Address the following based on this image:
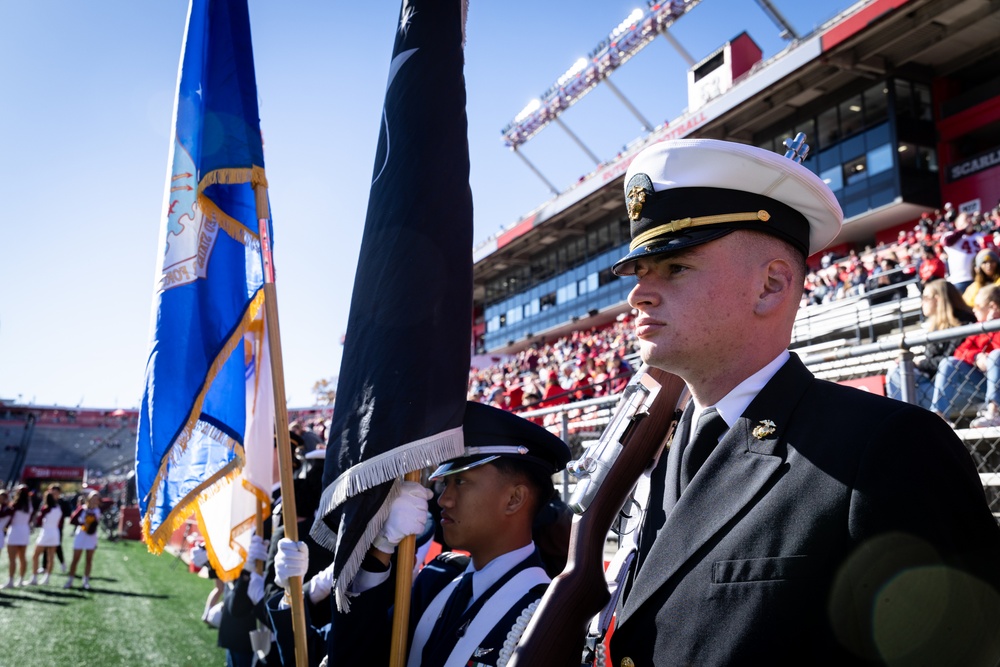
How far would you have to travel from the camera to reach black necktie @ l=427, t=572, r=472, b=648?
7.69 ft

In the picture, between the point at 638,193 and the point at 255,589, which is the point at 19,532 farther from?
the point at 638,193

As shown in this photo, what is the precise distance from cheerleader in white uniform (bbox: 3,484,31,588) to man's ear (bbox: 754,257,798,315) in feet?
47.8

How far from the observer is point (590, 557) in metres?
1.41

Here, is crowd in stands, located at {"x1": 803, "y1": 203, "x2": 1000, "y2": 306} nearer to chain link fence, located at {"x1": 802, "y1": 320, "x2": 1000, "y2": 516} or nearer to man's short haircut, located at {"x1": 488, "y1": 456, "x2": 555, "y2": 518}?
chain link fence, located at {"x1": 802, "y1": 320, "x2": 1000, "y2": 516}

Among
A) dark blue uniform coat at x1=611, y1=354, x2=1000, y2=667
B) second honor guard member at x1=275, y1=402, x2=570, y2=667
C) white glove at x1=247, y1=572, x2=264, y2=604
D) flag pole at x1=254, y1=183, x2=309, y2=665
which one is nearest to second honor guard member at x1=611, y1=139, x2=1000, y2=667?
dark blue uniform coat at x1=611, y1=354, x2=1000, y2=667

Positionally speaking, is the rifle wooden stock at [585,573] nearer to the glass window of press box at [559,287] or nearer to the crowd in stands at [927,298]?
the crowd in stands at [927,298]

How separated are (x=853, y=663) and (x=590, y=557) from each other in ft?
1.60

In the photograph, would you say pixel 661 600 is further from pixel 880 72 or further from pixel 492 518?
Result: pixel 880 72

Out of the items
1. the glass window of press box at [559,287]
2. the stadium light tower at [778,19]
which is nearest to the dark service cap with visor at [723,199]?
the stadium light tower at [778,19]

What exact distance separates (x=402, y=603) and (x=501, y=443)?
0.62 meters

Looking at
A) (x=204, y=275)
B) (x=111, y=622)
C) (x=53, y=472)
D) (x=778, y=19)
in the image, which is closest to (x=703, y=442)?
(x=204, y=275)

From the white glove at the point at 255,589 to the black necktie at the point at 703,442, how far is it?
3.62 metres

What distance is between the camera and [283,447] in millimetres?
2734

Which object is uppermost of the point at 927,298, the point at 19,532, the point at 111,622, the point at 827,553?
the point at 927,298
